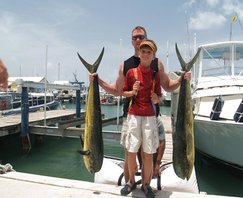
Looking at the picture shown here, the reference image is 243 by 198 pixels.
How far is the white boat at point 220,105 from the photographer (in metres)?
7.58

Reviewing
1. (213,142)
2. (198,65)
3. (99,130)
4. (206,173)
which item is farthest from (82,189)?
(198,65)

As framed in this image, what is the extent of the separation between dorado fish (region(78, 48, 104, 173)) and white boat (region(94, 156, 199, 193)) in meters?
0.54

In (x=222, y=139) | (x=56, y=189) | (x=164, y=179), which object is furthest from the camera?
(x=222, y=139)

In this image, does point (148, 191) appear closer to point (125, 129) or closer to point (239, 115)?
point (125, 129)

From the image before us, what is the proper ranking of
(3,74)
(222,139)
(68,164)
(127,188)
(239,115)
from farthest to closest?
(68,164) → (222,139) → (239,115) → (127,188) → (3,74)

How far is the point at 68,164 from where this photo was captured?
411 inches

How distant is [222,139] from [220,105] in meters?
0.79

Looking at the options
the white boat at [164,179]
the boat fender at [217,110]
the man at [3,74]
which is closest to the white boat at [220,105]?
the boat fender at [217,110]

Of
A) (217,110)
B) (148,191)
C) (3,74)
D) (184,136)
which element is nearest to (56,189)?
(148,191)

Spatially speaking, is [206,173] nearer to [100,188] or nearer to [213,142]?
[213,142]

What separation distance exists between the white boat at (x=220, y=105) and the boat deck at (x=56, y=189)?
9.93 ft

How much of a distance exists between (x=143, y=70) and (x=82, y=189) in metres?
1.50

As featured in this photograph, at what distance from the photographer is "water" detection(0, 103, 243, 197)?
7.91m

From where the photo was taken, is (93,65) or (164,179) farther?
(164,179)
